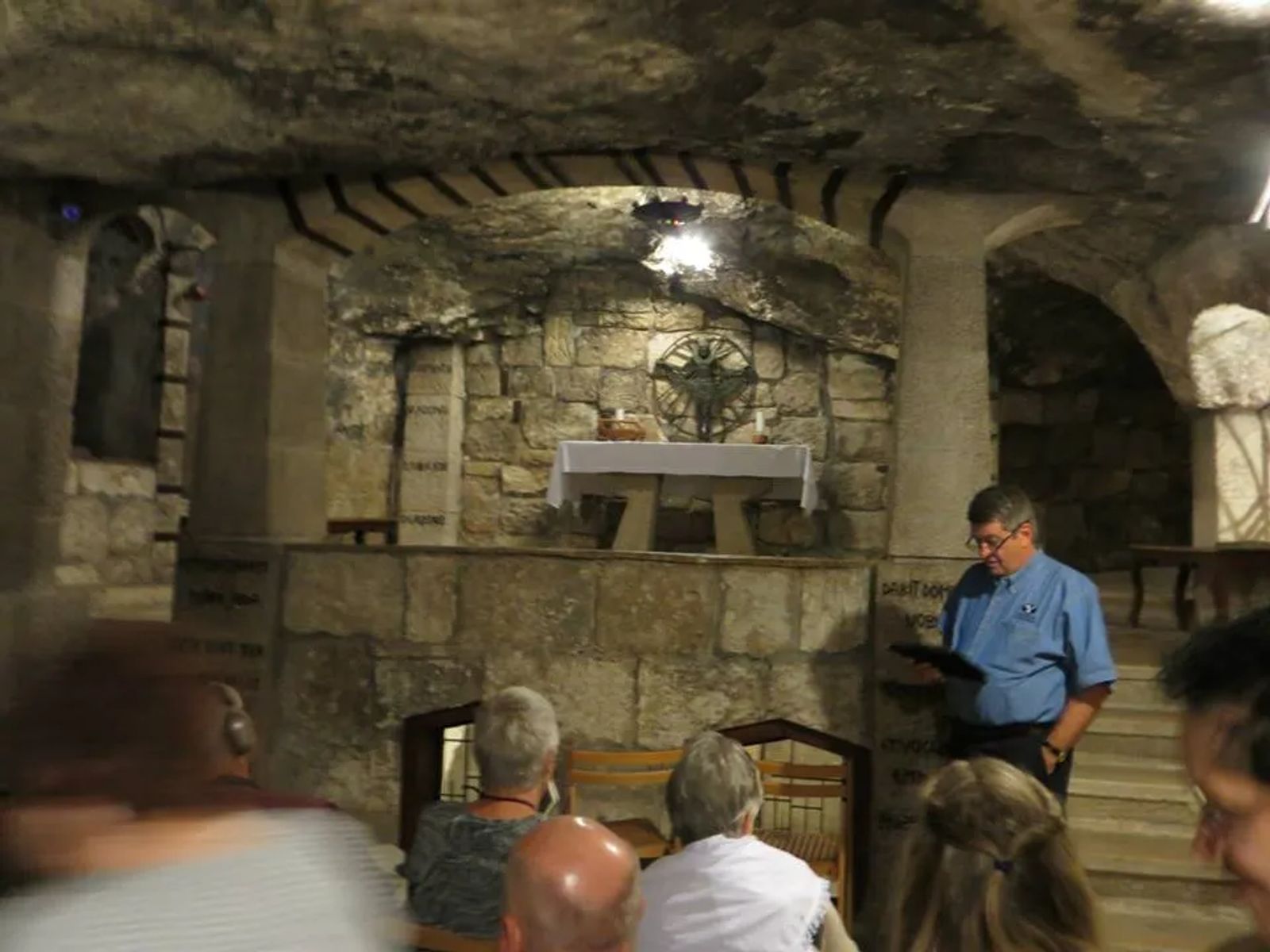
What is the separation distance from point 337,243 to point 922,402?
7.77 ft

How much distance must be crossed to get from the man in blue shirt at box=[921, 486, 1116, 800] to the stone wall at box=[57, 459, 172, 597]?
15.4ft

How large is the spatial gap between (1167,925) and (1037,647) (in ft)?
3.77

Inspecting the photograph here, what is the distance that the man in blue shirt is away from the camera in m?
2.70

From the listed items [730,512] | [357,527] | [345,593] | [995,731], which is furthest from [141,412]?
[995,731]


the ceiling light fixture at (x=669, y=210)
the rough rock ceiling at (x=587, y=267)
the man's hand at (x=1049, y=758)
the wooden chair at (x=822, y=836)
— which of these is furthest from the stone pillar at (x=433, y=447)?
the man's hand at (x=1049, y=758)

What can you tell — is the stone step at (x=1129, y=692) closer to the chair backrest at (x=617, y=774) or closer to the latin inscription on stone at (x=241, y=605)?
the chair backrest at (x=617, y=774)

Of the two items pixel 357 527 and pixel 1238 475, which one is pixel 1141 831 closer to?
pixel 1238 475

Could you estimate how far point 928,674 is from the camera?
316 centimetres

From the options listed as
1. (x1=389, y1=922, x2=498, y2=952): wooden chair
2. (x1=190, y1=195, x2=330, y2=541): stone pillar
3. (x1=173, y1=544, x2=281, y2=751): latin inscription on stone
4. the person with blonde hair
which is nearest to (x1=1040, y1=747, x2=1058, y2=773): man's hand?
the person with blonde hair

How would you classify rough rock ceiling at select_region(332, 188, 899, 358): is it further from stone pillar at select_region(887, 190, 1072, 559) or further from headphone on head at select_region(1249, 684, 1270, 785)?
headphone on head at select_region(1249, 684, 1270, 785)

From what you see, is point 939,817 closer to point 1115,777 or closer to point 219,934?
point 219,934

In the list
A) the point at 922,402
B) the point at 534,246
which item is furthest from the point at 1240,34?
the point at 534,246

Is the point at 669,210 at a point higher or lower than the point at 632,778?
higher

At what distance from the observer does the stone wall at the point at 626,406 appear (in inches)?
294
